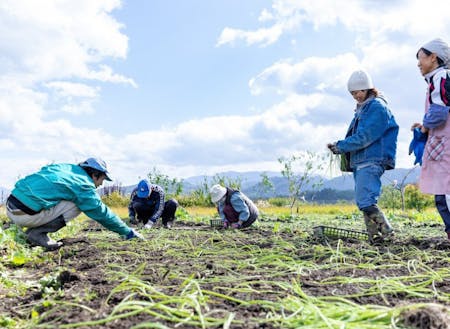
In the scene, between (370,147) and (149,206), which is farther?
(149,206)

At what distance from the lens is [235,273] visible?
11.0ft

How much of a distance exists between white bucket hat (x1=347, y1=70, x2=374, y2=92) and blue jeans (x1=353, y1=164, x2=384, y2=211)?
816 mm

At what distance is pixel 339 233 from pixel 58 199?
3.18 meters

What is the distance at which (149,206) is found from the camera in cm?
880

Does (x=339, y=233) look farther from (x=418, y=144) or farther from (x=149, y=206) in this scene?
(x=149, y=206)

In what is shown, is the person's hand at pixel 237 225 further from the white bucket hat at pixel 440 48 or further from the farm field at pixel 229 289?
the white bucket hat at pixel 440 48

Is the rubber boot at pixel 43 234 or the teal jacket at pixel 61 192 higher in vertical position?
the teal jacket at pixel 61 192

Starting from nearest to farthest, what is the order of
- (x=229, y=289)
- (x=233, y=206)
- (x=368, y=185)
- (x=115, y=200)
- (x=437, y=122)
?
(x=229, y=289)
(x=437, y=122)
(x=368, y=185)
(x=233, y=206)
(x=115, y=200)

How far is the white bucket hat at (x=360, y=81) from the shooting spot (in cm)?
518

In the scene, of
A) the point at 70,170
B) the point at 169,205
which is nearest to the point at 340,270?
the point at 70,170

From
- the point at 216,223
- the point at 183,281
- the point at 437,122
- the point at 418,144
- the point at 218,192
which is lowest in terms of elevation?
the point at 216,223

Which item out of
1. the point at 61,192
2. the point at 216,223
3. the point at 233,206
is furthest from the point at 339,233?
the point at 216,223

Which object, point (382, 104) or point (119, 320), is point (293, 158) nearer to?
point (382, 104)

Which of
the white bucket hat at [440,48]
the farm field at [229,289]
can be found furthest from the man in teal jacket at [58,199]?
the white bucket hat at [440,48]
